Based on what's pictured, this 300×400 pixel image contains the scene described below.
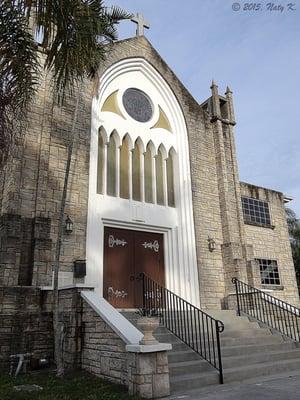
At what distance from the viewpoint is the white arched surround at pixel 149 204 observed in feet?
33.9

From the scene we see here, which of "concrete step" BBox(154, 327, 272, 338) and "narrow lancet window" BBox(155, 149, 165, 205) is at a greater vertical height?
"narrow lancet window" BBox(155, 149, 165, 205)

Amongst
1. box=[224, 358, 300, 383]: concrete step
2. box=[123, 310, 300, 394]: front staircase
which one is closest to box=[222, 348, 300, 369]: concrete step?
box=[123, 310, 300, 394]: front staircase

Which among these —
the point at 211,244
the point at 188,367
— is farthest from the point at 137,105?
the point at 188,367

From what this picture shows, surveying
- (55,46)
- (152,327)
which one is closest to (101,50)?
(55,46)

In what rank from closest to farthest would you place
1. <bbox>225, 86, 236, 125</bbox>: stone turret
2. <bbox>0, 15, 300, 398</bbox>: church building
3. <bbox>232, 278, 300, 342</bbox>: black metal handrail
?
1. <bbox>0, 15, 300, 398</bbox>: church building
2. <bbox>232, 278, 300, 342</bbox>: black metal handrail
3. <bbox>225, 86, 236, 125</bbox>: stone turret

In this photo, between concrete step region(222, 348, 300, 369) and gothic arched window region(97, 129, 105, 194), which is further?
gothic arched window region(97, 129, 105, 194)

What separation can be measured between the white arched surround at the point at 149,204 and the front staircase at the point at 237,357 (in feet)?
6.76

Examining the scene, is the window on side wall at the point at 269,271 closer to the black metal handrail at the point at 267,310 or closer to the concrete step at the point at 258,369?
the black metal handrail at the point at 267,310

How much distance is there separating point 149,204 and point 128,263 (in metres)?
2.08

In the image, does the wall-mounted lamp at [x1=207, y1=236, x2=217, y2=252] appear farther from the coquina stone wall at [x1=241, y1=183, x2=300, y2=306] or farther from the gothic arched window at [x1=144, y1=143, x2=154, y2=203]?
the gothic arched window at [x1=144, y1=143, x2=154, y2=203]

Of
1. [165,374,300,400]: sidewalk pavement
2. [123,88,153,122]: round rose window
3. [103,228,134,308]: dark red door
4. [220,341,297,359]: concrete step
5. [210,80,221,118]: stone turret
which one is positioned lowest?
[165,374,300,400]: sidewalk pavement

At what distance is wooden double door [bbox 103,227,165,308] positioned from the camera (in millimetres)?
10055

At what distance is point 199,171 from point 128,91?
3.73m

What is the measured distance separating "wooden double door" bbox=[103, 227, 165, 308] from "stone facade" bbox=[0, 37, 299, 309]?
3.60 ft
